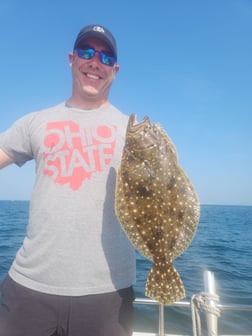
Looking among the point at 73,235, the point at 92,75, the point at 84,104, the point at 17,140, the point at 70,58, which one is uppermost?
the point at 70,58

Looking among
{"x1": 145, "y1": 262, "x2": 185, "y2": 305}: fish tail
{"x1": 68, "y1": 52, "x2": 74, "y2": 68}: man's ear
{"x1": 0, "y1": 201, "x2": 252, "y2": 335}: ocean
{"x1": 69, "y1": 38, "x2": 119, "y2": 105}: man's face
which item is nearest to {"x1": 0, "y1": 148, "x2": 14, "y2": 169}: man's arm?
{"x1": 69, "y1": 38, "x2": 119, "y2": 105}: man's face

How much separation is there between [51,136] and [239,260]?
599 inches

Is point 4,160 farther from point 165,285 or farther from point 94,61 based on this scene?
point 165,285

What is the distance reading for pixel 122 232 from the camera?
2740 mm

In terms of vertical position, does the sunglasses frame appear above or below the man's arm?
above

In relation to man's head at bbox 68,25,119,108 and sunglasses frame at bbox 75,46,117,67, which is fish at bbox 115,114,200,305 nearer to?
man's head at bbox 68,25,119,108

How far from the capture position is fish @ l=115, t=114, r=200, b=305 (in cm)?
265

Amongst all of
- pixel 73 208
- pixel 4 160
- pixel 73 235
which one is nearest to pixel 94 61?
pixel 4 160

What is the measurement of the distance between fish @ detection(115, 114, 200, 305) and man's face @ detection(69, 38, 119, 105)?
54cm

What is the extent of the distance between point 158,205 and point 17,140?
145 centimetres

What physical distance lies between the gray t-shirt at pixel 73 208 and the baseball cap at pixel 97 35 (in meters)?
0.67

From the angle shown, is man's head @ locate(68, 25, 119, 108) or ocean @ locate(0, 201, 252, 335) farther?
ocean @ locate(0, 201, 252, 335)

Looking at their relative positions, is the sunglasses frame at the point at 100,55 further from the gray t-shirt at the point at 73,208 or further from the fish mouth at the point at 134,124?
the fish mouth at the point at 134,124

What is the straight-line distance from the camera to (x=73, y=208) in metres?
2.61
